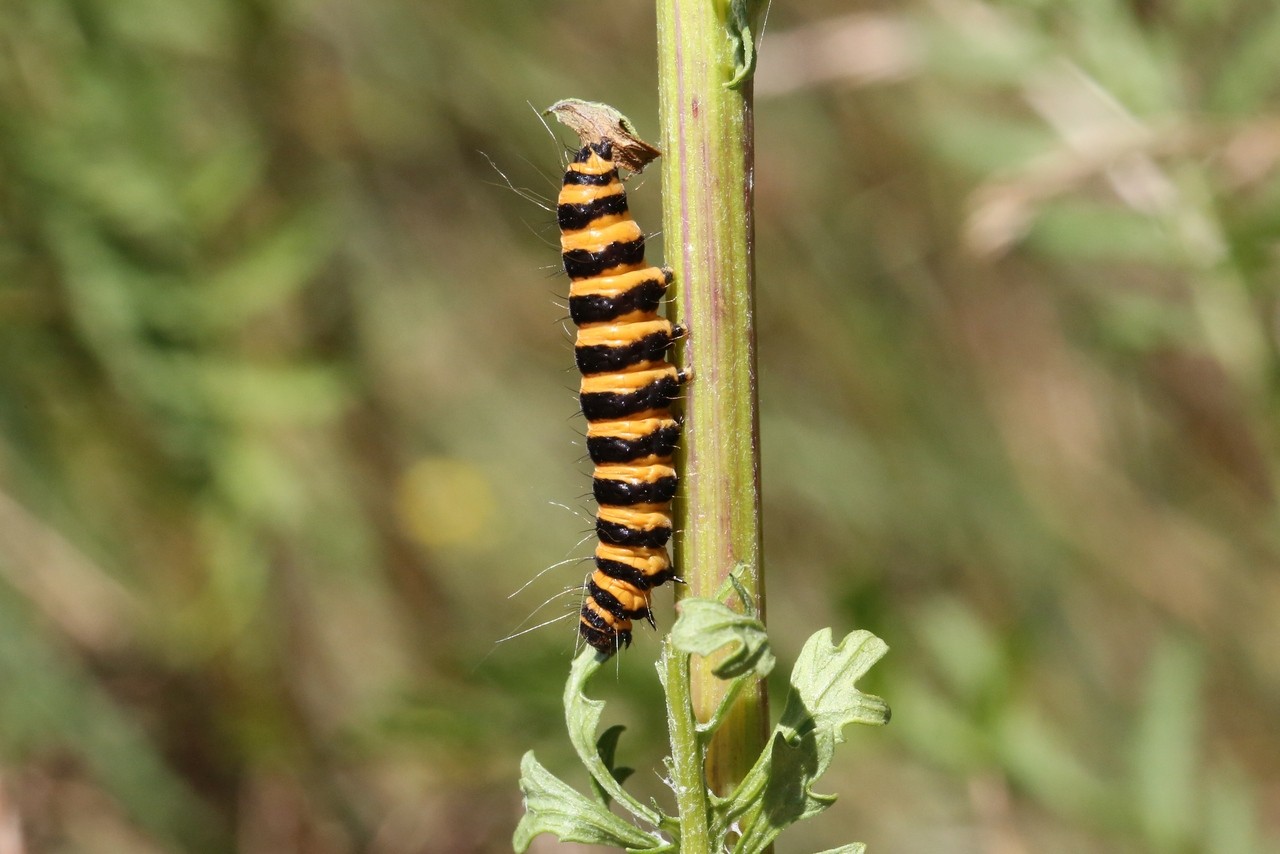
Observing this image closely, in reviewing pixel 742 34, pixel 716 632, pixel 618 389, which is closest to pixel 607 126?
pixel 742 34

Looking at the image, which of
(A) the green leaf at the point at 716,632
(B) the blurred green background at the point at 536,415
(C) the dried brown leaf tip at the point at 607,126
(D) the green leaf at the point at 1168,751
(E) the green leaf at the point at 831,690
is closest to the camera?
(A) the green leaf at the point at 716,632

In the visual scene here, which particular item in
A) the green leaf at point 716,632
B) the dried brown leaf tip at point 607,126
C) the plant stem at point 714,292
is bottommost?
the green leaf at point 716,632

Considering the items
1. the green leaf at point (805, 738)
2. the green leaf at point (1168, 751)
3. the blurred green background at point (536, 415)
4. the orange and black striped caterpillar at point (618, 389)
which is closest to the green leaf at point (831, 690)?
the green leaf at point (805, 738)

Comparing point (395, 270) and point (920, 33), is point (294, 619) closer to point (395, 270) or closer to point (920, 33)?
point (395, 270)

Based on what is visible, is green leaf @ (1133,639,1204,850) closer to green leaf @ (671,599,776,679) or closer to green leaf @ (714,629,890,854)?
green leaf @ (714,629,890,854)

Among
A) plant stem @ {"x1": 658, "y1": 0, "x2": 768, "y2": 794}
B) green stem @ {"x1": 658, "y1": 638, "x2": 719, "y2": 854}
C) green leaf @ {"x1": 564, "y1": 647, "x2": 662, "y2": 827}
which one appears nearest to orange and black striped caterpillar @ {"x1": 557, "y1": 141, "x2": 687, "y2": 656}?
plant stem @ {"x1": 658, "y1": 0, "x2": 768, "y2": 794}

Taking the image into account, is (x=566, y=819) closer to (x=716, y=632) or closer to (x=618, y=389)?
(x=716, y=632)

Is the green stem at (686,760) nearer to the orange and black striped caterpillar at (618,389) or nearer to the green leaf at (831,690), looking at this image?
the green leaf at (831,690)
